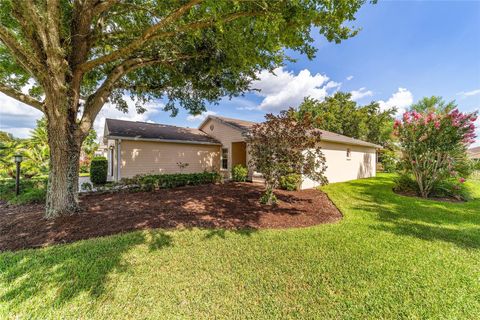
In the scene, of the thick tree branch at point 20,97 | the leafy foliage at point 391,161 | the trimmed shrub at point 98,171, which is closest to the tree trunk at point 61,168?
the thick tree branch at point 20,97

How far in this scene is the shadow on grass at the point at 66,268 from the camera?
9.36 ft

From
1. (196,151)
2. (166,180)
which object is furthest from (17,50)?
(196,151)

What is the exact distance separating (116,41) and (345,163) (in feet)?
49.7

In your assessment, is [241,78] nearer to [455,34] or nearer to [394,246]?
[394,246]

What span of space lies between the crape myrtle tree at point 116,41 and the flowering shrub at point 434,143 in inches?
305

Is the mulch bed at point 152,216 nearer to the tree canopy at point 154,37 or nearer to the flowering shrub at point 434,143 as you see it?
the tree canopy at point 154,37

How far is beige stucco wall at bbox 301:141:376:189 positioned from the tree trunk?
1033cm

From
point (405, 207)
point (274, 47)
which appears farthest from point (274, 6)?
point (405, 207)

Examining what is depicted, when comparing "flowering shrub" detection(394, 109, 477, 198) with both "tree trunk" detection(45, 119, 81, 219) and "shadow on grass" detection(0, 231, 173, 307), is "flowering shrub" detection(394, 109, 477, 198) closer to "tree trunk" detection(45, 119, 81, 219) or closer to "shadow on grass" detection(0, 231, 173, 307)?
"shadow on grass" detection(0, 231, 173, 307)

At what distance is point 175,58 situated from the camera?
7258mm

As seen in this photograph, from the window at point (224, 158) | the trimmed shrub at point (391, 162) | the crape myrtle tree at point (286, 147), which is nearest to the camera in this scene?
the crape myrtle tree at point (286, 147)

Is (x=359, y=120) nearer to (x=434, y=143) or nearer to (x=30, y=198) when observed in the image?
(x=434, y=143)

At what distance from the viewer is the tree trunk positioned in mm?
5551

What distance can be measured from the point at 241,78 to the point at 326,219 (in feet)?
23.1
